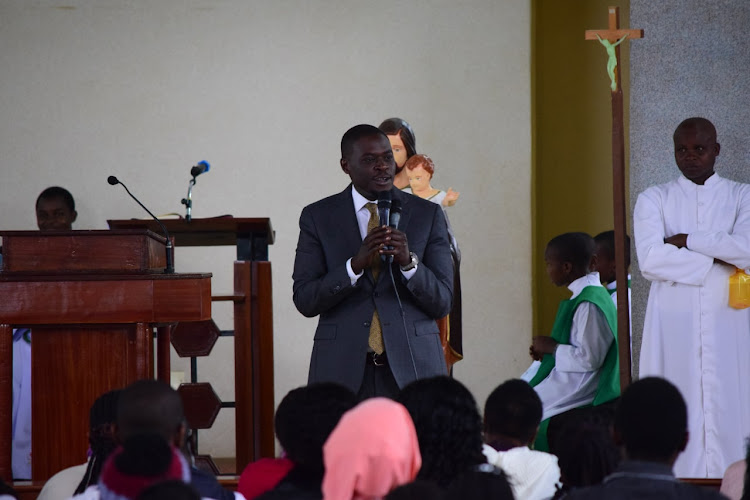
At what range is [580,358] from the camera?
5453mm

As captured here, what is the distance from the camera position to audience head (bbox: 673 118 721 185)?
17.0 feet

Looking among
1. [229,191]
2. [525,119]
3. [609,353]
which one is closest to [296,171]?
[229,191]

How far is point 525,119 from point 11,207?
3855 millimetres

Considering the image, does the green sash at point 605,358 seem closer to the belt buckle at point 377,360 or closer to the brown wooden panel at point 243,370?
the brown wooden panel at point 243,370

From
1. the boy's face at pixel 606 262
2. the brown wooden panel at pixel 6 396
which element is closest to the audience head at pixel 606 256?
the boy's face at pixel 606 262

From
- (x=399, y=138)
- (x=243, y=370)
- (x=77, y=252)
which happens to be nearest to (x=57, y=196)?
(x=243, y=370)

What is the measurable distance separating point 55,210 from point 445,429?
16.0 feet

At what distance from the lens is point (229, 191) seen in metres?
7.98

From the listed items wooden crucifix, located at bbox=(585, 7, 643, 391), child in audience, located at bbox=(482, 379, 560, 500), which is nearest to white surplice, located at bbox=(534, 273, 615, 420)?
wooden crucifix, located at bbox=(585, 7, 643, 391)

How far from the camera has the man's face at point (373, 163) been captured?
3.84 m

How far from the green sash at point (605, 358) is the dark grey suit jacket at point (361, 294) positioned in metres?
1.70

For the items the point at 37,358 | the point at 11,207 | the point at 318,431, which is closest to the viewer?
the point at 318,431

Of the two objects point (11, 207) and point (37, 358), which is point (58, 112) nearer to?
point (11, 207)

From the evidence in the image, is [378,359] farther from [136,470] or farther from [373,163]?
[136,470]
